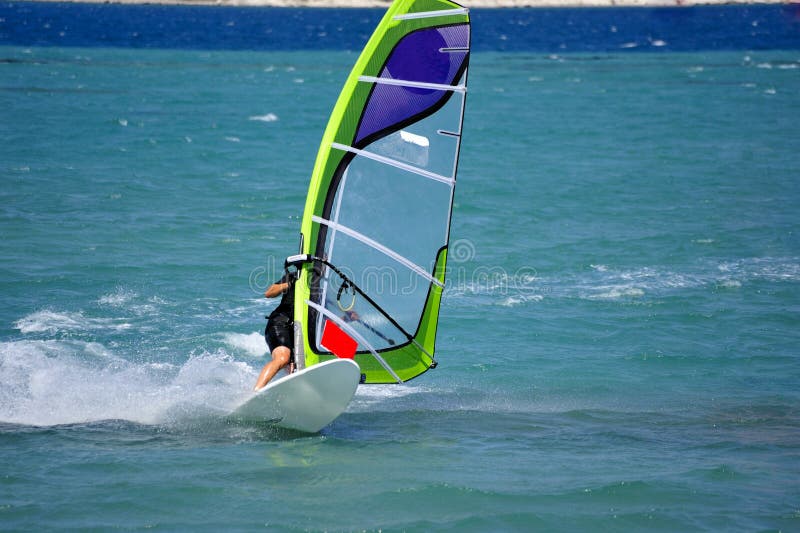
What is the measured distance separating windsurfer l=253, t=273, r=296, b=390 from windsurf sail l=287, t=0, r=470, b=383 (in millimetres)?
109

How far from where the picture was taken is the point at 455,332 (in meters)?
12.5

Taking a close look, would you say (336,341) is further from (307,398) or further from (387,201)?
(387,201)

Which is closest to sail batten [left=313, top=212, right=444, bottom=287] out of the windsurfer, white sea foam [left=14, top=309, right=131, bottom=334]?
the windsurfer

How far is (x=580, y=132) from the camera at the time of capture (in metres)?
28.0

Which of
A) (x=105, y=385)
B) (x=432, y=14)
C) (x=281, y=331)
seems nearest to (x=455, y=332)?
(x=281, y=331)

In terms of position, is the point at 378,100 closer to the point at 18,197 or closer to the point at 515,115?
the point at 18,197

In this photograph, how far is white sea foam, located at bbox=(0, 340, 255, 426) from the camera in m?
9.11

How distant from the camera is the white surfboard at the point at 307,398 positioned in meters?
7.95

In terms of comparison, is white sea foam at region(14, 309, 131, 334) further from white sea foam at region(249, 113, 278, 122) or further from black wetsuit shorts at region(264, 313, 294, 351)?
white sea foam at region(249, 113, 278, 122)

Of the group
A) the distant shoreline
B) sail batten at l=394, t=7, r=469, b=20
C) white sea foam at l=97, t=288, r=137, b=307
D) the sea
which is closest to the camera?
the sea

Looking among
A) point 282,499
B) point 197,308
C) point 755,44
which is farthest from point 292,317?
point 755,44

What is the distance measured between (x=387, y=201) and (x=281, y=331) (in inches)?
56.9

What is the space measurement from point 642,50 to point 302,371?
53.1 metres

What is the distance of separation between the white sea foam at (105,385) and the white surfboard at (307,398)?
33 centimetres
